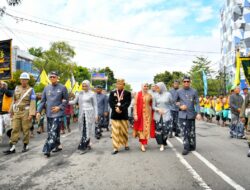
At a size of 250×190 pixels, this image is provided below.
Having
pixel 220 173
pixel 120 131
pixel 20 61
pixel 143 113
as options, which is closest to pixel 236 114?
pixel 143 113

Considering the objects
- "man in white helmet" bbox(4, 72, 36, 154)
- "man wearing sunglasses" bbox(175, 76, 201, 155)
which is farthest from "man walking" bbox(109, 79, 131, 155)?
"man in white helmet" bbox(4, 72, 36, 154)

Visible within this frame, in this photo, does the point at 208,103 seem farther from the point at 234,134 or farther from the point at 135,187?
the point at 135,187

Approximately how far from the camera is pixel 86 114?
872 cm

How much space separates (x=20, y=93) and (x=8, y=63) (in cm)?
383

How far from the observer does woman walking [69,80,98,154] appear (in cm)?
862

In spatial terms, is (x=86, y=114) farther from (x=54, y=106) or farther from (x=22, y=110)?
(x=22, y=110)

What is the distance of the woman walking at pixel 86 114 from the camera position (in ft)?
28.3

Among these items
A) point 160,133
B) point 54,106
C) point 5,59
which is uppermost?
point 5,59

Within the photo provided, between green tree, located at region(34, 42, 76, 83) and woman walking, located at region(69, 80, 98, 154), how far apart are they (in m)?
35.6

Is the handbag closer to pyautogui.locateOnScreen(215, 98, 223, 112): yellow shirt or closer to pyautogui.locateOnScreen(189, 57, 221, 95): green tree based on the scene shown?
pyautogui.locateOnScreen(215, 98, 223, 112): yellow shirt

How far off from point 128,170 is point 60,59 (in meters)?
40.3

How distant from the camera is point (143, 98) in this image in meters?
8.93

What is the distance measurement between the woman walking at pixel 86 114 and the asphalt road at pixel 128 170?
0.38 m

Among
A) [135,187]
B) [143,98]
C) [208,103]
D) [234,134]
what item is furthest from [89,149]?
[208,103]
